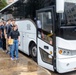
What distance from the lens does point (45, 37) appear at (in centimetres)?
795

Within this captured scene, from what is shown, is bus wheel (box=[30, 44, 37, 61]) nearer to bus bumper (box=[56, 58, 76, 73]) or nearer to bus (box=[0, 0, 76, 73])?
bus (box=[0, 0, 76, 73])

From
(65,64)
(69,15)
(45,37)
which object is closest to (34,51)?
(45,37)

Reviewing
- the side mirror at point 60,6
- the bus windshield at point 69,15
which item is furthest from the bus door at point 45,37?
the side mirror at point 60,6

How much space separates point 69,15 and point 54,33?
33.3 inches

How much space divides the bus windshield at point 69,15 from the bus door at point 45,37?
1.53ft

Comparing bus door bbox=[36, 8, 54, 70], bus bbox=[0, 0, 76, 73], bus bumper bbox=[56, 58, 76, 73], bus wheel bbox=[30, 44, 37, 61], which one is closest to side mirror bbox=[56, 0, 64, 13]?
bus bbox=[0, 0, 76, 73]

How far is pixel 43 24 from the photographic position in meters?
8.12

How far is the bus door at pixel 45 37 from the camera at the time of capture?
7.60 m

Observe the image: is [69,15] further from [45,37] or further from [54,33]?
[45,37]

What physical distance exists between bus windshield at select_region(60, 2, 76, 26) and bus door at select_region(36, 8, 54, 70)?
466mm

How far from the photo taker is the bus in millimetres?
7188

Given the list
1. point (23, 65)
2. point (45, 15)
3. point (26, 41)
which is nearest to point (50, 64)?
point (23, 65)

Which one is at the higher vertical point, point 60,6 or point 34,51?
point 60,6

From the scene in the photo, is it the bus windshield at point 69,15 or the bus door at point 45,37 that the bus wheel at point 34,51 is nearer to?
the bus door at point 45,37
